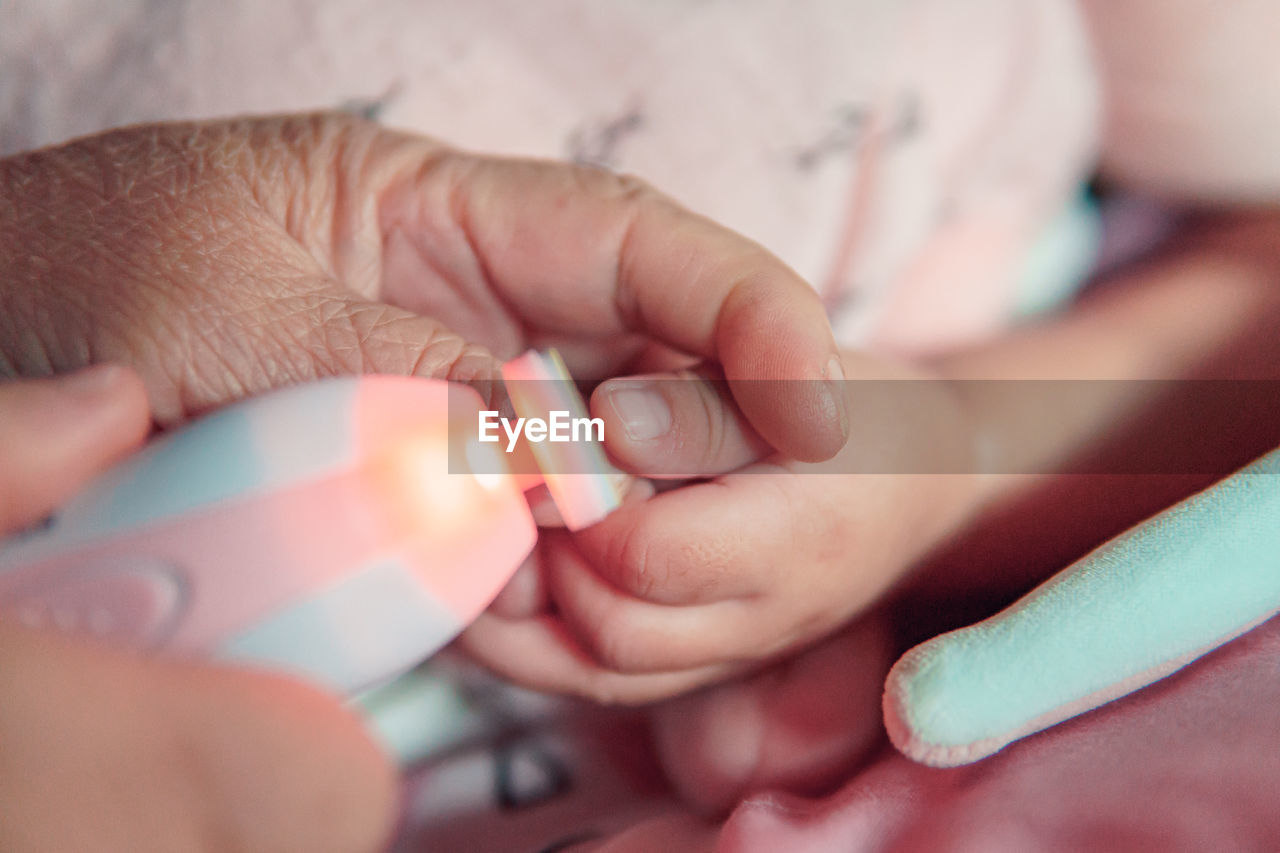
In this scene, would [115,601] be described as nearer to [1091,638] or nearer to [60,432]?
[60,432]

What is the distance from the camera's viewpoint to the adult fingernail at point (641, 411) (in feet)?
1.17

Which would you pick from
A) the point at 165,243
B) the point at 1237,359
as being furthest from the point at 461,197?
the point at 1237,359

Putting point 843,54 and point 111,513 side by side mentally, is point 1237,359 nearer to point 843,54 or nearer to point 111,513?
point 843,54

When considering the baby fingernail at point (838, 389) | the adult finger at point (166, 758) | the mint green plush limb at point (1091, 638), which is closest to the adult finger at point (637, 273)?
the baby fingernail at point (838, 389)

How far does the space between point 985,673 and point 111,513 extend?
12.7 inches

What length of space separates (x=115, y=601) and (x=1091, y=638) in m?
0.36

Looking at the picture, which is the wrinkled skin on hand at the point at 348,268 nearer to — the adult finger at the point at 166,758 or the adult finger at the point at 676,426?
the adult finger at the point at 676,426

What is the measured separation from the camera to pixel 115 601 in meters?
0.26

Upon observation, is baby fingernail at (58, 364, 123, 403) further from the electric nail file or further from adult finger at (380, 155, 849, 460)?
adult finger at (380, 155, 849, 460)

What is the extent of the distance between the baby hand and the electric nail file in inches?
3.4

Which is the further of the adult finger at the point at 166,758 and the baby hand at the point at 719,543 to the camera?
the baby hand at the point at 719,543

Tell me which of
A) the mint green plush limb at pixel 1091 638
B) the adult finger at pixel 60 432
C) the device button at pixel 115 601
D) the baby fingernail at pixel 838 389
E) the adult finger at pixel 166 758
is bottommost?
the mint green plush limb at pixel 1091 638

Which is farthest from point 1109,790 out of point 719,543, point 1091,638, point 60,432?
point 60,432

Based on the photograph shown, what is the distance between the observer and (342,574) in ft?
0.89
